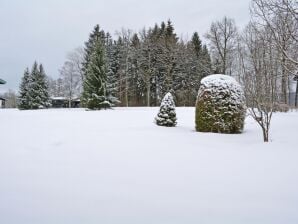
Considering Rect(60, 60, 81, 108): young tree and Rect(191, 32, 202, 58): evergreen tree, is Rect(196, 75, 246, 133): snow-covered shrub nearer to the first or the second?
Rect(191, 32, 202, 58): evergreen tree

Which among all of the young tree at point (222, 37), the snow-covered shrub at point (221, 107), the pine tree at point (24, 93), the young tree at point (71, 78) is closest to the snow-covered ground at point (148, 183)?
the snow-covered shrub at point (221, 107)

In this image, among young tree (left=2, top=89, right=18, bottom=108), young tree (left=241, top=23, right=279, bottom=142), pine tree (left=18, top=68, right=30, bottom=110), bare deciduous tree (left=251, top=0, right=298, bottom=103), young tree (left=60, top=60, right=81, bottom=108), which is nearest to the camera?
bare deciduous tree (left=251, top=0, right=298, bottom=103)

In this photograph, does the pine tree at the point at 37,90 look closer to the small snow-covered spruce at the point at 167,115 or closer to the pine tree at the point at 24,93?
the pine tree at the point at 24,93

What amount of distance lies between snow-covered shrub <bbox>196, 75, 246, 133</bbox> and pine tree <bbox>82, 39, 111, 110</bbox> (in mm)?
14613

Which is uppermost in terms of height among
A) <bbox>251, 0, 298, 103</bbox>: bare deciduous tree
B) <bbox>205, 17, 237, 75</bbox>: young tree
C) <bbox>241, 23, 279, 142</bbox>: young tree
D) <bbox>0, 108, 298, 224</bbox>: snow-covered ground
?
<bbox>205, 17, 237, 75</bbox>: young tree

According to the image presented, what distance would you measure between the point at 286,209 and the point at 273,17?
583cm

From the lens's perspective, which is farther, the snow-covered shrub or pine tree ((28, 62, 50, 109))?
pine tree ((28, 62, 50, 109))

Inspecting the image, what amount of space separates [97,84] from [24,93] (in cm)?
1513

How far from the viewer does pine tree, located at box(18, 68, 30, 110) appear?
104 ft

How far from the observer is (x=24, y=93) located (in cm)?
3253

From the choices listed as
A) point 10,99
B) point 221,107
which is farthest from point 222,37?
point 10,99

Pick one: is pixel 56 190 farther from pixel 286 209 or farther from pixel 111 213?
pixel 286 209

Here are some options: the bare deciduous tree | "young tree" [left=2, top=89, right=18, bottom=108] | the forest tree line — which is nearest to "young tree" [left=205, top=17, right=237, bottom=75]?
the forest tree line

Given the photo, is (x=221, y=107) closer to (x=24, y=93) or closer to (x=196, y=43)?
(x=196, y=43)
